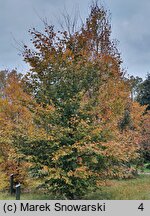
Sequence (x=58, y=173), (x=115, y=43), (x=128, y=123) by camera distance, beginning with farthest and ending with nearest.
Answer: (x=128, y=123) → (x=115, y=43) → (x=58, y=173)

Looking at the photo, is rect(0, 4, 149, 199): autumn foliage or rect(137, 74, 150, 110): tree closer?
rect(0, 4, 149, 199): autumn foliage

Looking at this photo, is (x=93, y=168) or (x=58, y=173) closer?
(x=58, y=173)

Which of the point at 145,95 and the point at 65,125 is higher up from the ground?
the point at 145,95

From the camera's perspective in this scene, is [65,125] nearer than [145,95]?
Yes

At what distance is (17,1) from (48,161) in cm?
685

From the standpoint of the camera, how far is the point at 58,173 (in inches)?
270

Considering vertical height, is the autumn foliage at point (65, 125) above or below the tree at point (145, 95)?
below

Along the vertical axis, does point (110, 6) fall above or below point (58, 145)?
above

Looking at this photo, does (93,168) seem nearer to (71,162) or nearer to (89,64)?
(71,162)

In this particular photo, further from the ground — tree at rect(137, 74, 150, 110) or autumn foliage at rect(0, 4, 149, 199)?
tree at rect(137, 74, 150, 110)

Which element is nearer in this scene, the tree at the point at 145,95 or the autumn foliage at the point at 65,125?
the autumn foliage at the point at 65,125

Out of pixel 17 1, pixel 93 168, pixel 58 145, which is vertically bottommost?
pixel 93 168

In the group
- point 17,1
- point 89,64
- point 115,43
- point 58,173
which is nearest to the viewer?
point 58,173

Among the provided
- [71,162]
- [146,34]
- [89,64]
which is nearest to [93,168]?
[71,162]
